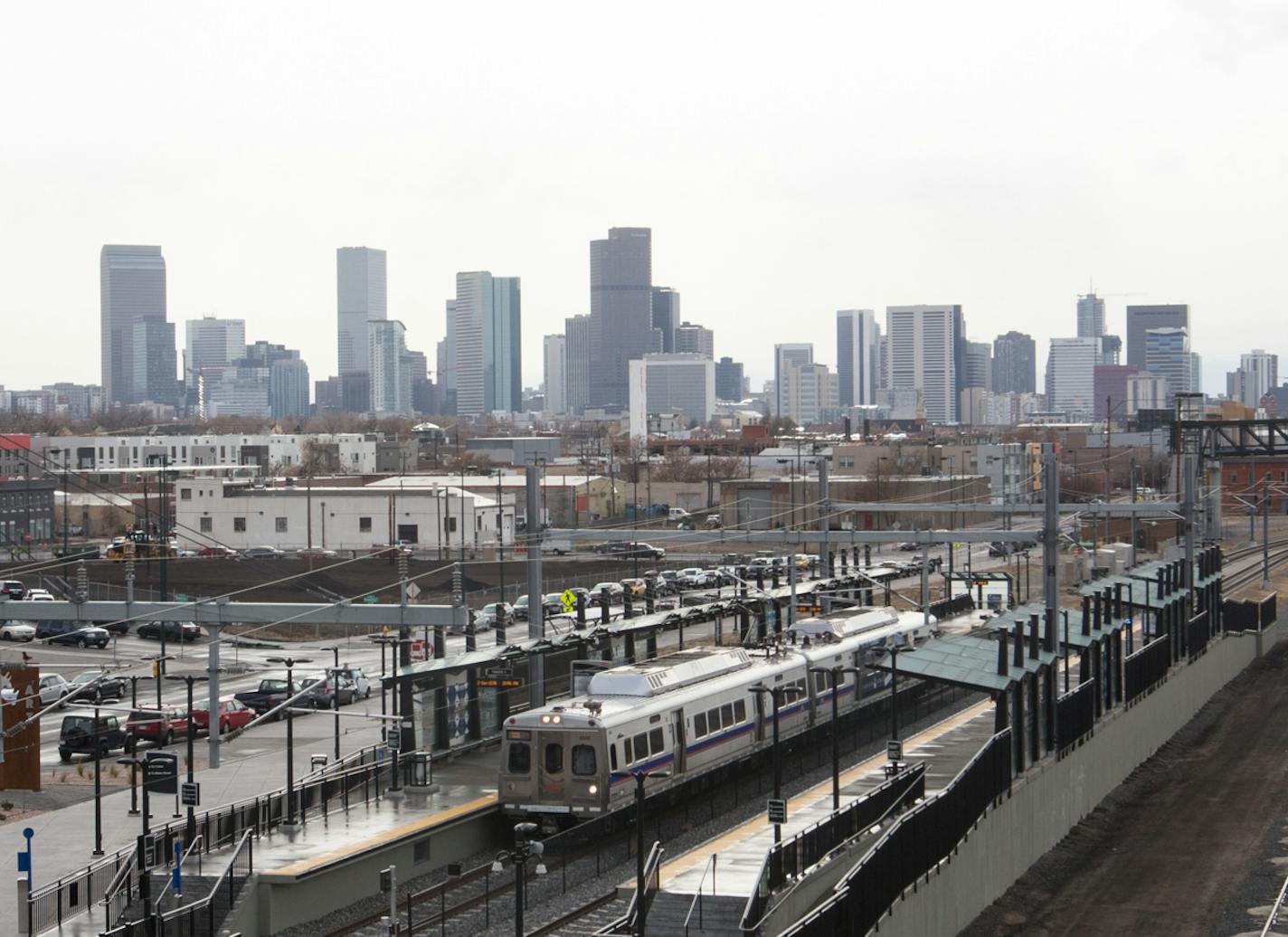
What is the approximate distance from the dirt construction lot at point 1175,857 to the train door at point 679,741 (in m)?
5.98

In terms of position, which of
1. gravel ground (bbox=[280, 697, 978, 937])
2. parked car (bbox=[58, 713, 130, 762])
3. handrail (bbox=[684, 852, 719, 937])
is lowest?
parked car (bbox=[58, 713, 130, 762])

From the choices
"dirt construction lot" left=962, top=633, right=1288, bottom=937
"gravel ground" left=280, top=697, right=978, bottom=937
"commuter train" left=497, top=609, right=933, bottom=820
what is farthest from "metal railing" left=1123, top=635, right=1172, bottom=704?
"gravel ground" left=280, top=697, right=978, bottom=937

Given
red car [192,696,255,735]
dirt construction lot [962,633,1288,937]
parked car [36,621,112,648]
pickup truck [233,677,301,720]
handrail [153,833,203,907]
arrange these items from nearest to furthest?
handrail [153,833,203,907], dirt construction lot [962,633,1288,937], red car [192,696,255,735], pickup truck [233,677,301,720], parked car [36,621,112,648]

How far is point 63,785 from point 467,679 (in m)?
9.62

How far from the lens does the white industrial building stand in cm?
8381

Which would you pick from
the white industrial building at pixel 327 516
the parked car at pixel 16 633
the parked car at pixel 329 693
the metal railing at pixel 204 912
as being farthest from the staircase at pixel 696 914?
the white industrial building at pixel 327 516

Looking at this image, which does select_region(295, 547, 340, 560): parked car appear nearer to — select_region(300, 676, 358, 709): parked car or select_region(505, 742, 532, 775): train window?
select_region(300, 676, 358, 709): parked car

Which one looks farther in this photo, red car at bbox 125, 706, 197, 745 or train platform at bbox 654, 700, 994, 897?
red car at bbox 125, 706, 197, 745

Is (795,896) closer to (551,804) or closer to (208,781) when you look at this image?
(551,804)

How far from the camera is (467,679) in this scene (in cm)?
3039

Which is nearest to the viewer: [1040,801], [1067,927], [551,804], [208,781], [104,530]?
[1067,927]

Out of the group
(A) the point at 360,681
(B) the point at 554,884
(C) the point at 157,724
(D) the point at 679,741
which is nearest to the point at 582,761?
(B) the point at 554,884

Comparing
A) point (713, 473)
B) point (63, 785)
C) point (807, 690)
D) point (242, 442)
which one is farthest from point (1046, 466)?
point (242, 442)

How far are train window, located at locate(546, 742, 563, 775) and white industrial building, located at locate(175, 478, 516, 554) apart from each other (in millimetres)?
55797
